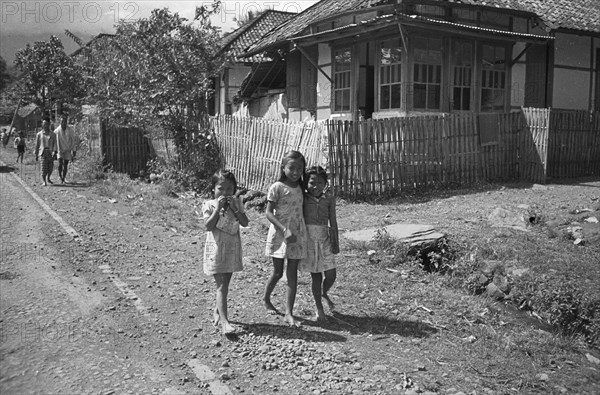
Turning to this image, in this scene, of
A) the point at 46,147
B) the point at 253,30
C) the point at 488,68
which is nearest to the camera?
the point at 46,147

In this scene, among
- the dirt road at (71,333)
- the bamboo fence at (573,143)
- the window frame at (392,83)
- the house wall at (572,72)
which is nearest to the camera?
the dirt road at (71,333)

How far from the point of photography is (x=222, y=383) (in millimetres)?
3895

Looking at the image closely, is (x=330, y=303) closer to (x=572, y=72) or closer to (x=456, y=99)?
(x=456, y=99)

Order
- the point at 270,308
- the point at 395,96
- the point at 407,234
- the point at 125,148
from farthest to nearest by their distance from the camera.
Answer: the point at 125,148 < the point at 395,96 < the point at 407,234 < the point at 270,308

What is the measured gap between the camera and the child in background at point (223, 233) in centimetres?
480

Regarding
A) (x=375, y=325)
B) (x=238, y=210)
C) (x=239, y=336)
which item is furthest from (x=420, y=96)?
(x=239, y=336)

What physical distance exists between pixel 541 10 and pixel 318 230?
1298cm

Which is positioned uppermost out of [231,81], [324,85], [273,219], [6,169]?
[231,81]

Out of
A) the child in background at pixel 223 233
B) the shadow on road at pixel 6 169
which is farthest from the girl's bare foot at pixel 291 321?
the shadow on road at pixel 6 169

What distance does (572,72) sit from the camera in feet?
51.9

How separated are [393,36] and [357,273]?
837 centimetres

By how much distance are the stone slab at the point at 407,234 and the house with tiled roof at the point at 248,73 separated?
9.57 m

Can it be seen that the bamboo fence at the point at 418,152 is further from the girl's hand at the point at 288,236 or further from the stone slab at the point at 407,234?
the girl's hand at the point at 288,236

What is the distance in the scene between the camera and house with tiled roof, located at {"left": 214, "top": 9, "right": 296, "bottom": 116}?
19.5 metres
